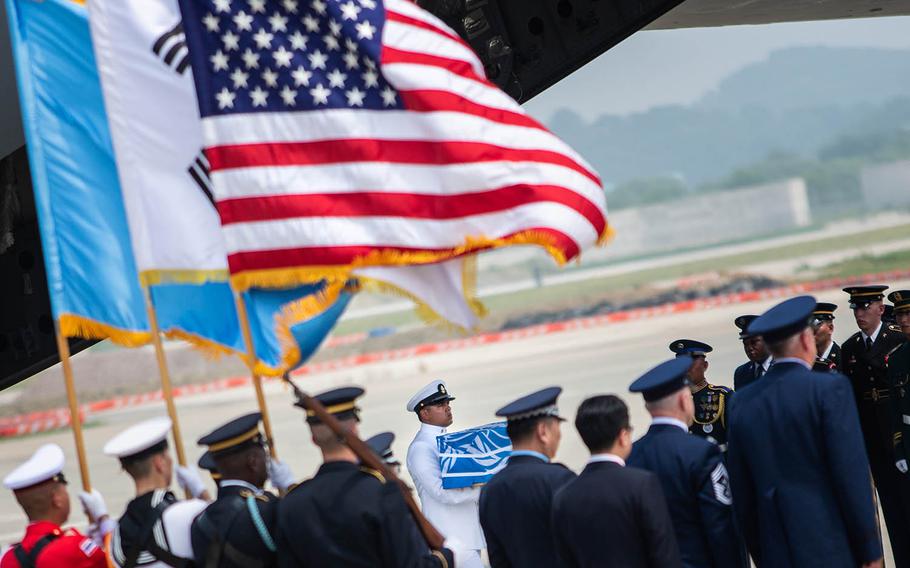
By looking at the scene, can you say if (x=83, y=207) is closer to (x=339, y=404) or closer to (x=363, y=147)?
(x=363, y=147)

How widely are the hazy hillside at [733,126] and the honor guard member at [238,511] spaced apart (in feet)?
196

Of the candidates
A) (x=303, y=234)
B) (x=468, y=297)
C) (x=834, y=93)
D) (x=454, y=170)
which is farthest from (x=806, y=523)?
(x=834, y=93)

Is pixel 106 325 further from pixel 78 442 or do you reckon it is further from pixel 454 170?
pixel 454 170

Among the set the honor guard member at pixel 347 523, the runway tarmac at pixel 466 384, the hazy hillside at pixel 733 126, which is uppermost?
the hazy hillside at pixel 733 126

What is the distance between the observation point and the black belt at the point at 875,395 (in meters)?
6.05

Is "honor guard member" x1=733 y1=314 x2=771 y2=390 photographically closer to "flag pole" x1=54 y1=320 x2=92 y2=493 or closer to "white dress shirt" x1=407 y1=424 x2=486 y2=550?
"white dress shirt" x1=407 y1=424 x2=486 y2=550

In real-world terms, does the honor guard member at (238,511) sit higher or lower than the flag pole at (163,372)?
lower

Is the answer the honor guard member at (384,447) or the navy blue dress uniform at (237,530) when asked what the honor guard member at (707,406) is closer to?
the honor guard member at (384,447)

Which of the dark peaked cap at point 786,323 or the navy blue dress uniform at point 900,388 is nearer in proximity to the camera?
the dark peaked cap at point 786,323

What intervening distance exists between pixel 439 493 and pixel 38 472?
2069mm

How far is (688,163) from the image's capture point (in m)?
75.3

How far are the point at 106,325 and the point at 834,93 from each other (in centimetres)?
9165

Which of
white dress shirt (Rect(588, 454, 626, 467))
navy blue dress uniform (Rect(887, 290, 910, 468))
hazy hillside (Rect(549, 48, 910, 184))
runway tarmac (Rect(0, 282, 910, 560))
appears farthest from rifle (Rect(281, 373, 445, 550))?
hazy hillside (Rect(549, 48, 910, 184))

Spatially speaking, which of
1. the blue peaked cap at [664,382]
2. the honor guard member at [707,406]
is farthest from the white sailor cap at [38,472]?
the honor guard member at [707,406]
